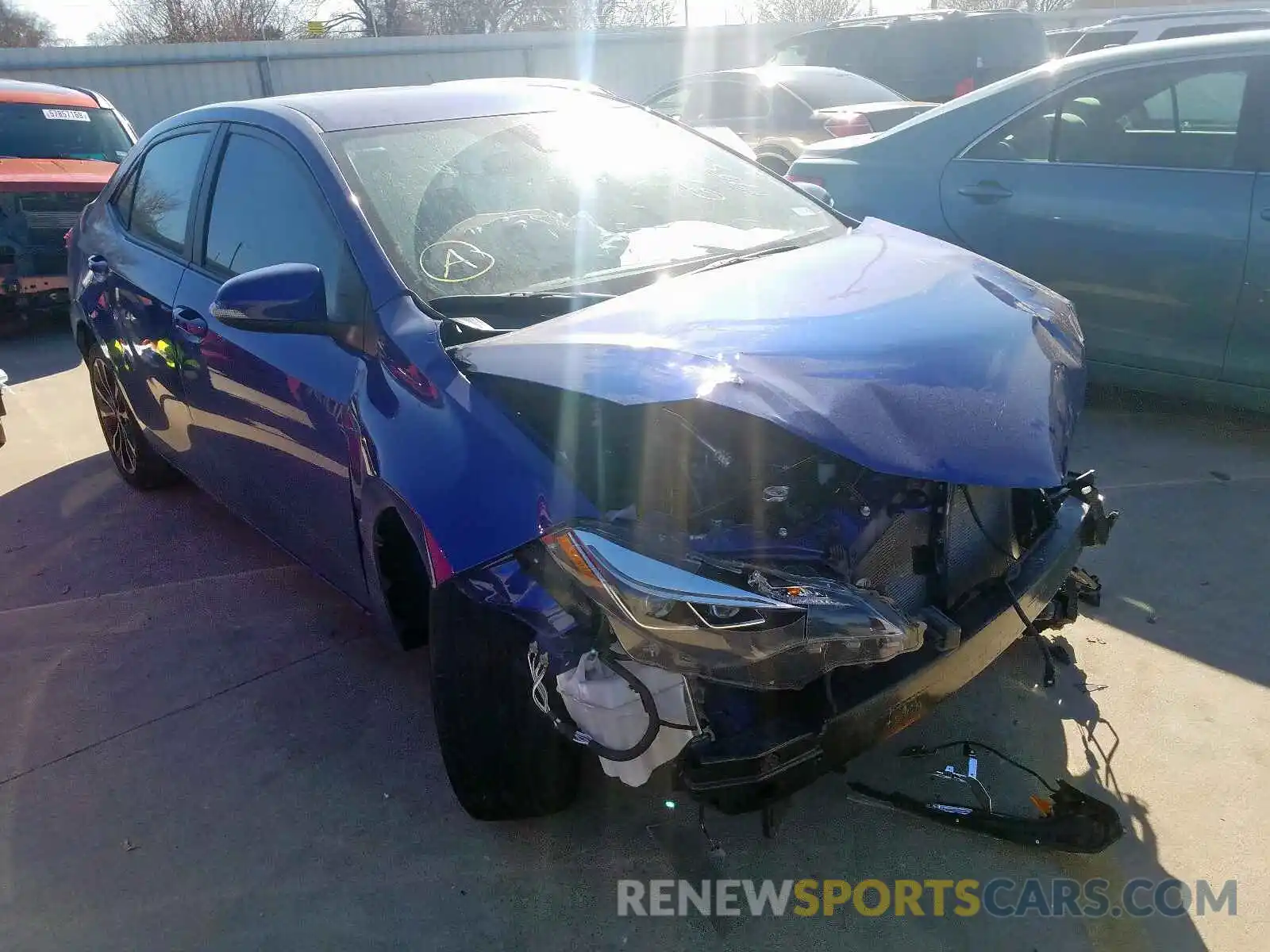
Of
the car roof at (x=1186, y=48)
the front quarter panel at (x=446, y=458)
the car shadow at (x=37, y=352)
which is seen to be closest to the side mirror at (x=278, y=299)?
the front quarter panel at (x=446, y=458)

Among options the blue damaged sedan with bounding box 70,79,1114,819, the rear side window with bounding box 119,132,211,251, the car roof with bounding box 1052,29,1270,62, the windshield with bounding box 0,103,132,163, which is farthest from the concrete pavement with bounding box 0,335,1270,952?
the windshield with bounding box 0,103,132,163

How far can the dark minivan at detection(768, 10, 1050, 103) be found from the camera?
12203 millimetres

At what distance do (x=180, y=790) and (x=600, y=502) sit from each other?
1542mm

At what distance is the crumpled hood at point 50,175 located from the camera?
288 inches

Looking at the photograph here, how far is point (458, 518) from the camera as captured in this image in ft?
7.21

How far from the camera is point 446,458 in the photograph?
228 cm

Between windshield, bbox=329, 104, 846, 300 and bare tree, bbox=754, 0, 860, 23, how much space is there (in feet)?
132

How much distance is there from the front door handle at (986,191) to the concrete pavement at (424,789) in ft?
5.23

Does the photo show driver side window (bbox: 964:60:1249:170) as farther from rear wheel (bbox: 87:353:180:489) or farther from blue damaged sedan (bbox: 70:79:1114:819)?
rear wheel (bbox: 87:353:180:489)

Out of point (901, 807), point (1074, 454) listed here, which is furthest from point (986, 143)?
point (901, 807)

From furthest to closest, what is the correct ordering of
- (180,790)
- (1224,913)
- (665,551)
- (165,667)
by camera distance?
1. (165,667)
2. (180,790)
3. (1224,913)
4. (665,551)

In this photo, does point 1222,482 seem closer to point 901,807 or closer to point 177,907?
point 901,807

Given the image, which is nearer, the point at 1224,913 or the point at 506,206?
the point at 1224,913

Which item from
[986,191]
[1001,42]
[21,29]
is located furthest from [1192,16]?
[21,29]
